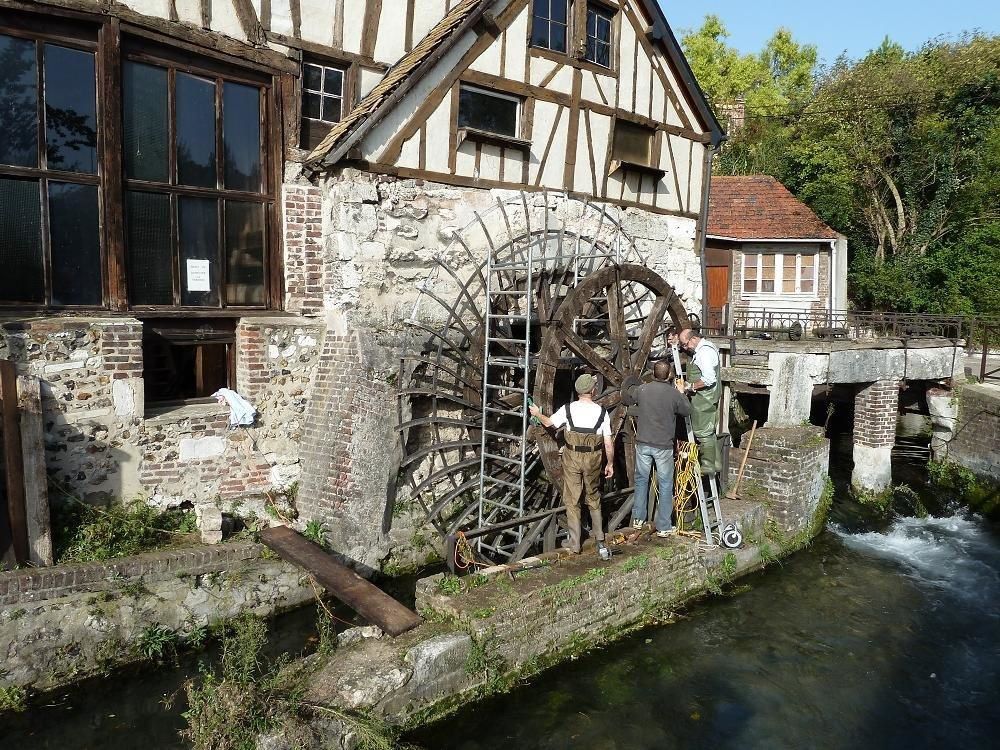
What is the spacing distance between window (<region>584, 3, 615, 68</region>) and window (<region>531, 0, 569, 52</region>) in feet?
1.25

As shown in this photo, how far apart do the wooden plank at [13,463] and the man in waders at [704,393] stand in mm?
6096

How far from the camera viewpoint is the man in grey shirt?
7066 millimetres

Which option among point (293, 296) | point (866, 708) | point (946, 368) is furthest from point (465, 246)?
point (946, 368)

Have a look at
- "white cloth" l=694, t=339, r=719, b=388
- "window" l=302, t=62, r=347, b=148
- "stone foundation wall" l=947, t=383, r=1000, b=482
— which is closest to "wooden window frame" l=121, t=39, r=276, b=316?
"window" l=302, t=62, r=347, b=148

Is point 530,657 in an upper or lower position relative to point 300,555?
lower

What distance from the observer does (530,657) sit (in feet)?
18.8

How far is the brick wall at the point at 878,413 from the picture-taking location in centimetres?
1170

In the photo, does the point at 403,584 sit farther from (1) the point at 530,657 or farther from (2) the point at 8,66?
(2) the point at 8,66

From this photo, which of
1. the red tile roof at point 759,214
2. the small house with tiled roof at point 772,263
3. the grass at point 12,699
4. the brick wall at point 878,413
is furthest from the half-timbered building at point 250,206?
the red tile roof at point 759,214

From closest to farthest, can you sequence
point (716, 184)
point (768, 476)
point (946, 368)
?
point (768, 476) → point (946, 368) → point (716, 184)

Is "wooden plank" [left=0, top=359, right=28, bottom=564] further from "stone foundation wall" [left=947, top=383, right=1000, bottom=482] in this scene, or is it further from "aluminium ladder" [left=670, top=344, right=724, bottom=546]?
"stone foundation wall" [left=947, top=383, right=1000, bottom=482]

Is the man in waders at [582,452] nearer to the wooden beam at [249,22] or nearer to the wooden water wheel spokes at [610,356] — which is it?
the wooden water wheel spokes at [610,356]

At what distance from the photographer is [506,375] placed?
8.38 m

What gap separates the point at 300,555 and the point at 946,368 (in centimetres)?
1160
